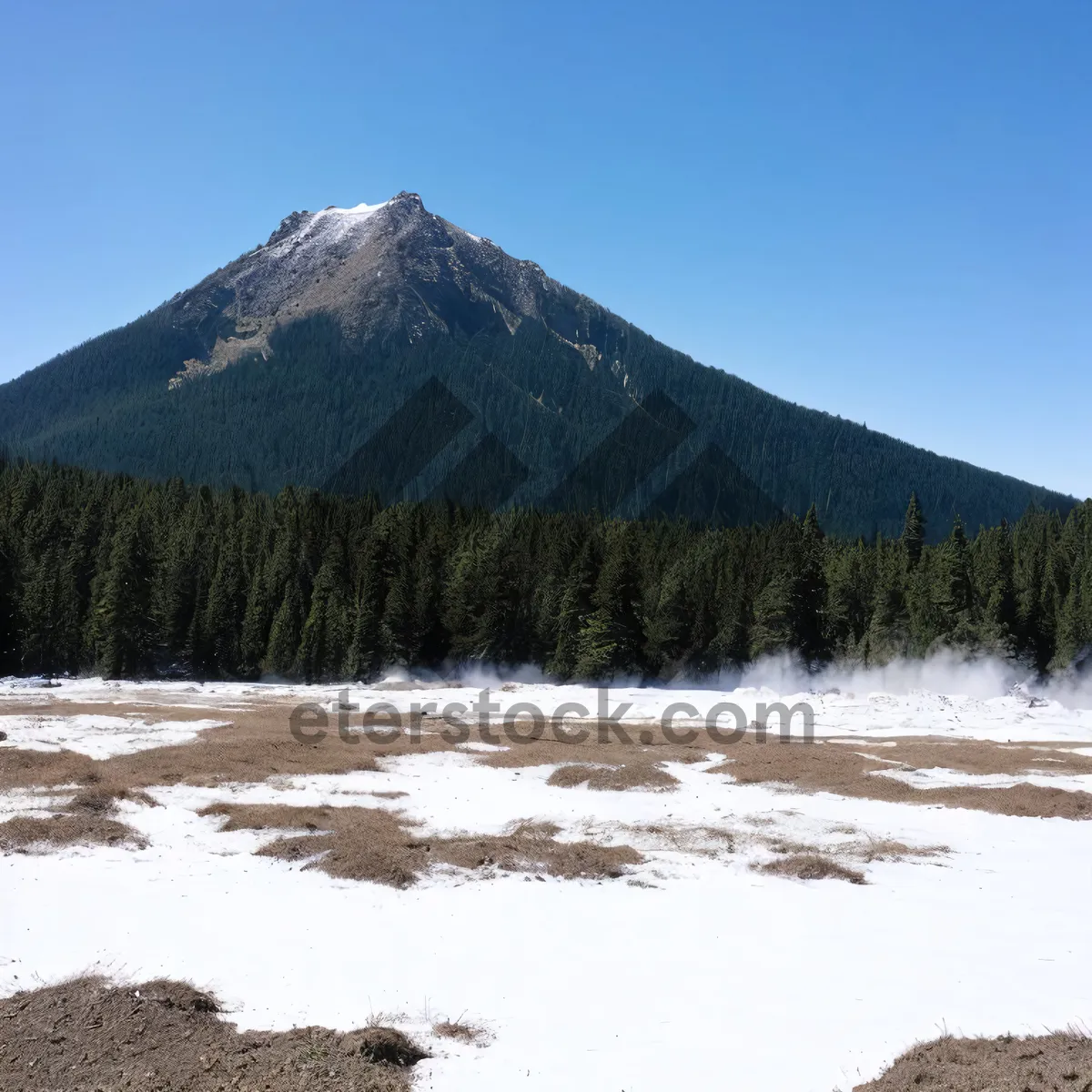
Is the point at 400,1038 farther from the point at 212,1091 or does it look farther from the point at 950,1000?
the point at 950,1000

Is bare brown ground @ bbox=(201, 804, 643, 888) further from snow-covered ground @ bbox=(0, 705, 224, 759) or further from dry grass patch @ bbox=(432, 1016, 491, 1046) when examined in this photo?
snow-covered ground @ bbox=(0, 705, 224, 759)

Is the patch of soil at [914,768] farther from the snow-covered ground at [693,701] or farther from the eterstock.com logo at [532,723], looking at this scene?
the snow-covered ground at [693,701]

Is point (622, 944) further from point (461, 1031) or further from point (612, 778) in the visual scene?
point (612, 778)

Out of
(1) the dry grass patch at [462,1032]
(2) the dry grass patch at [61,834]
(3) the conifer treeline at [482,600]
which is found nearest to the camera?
(1) the dry grass patch at [462,1032]

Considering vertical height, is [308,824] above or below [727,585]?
below

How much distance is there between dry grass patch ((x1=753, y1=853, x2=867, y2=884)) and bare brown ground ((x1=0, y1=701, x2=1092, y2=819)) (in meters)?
8.04

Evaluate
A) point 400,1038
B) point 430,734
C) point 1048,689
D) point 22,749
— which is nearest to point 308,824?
point 400,1038

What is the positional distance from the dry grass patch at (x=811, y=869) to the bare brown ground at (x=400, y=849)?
104 inches

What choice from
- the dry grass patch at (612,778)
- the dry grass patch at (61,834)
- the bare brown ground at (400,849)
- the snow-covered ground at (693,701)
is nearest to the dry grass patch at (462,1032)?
the bare brown ground at (400,849)

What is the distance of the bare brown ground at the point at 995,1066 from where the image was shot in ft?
25.4

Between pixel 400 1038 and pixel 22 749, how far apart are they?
71.5 feet

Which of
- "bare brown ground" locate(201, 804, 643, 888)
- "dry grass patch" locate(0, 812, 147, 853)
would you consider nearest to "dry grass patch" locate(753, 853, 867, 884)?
"bare brown ground" locate(201, 804, 643, 888)

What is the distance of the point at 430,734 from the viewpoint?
3809 centimetres

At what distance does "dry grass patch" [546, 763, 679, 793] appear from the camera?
80.8ft
